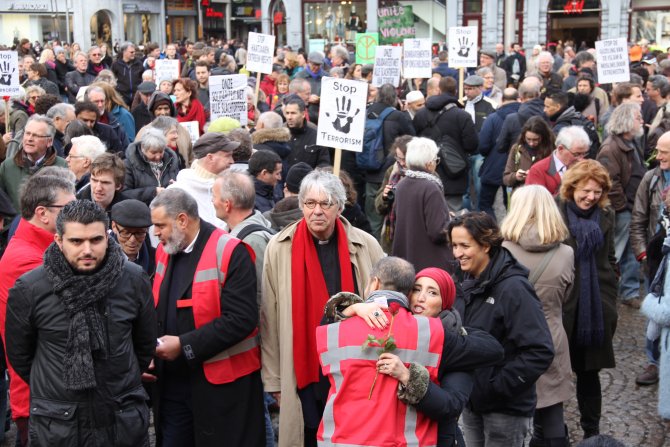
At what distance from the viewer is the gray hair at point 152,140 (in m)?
7.49

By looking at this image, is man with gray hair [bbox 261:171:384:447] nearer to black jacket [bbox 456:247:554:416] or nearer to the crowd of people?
the crowd of people

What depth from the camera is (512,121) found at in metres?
10.4

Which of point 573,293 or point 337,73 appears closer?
point 573,293

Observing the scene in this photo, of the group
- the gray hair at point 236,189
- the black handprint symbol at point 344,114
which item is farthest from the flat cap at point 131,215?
the black handprint symbol at point 344,114

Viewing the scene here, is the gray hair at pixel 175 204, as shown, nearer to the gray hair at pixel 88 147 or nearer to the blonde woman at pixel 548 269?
the blonde woman at pixel 548 269

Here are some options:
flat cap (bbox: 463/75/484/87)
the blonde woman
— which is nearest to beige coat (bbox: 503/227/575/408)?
the blonde woman

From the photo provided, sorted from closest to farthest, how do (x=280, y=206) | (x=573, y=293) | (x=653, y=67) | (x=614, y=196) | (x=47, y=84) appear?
1. (x=573, y=293)
2. (x=280, y=206)
3. (x=614, y=196)
4. (x=47, y=84)
5. (x=653, y=67)

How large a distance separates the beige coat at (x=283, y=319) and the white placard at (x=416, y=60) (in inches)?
432

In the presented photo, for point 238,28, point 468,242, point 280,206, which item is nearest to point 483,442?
→ point 468,242

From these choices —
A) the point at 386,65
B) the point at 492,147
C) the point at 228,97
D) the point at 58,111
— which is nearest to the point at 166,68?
the point at 386,65

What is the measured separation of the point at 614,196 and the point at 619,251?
0.63 metres

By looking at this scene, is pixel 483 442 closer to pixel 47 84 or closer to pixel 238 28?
pixel 47 84

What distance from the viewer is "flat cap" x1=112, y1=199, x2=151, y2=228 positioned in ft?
17.3

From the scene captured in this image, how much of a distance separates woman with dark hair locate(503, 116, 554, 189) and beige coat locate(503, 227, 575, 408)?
372 cm
